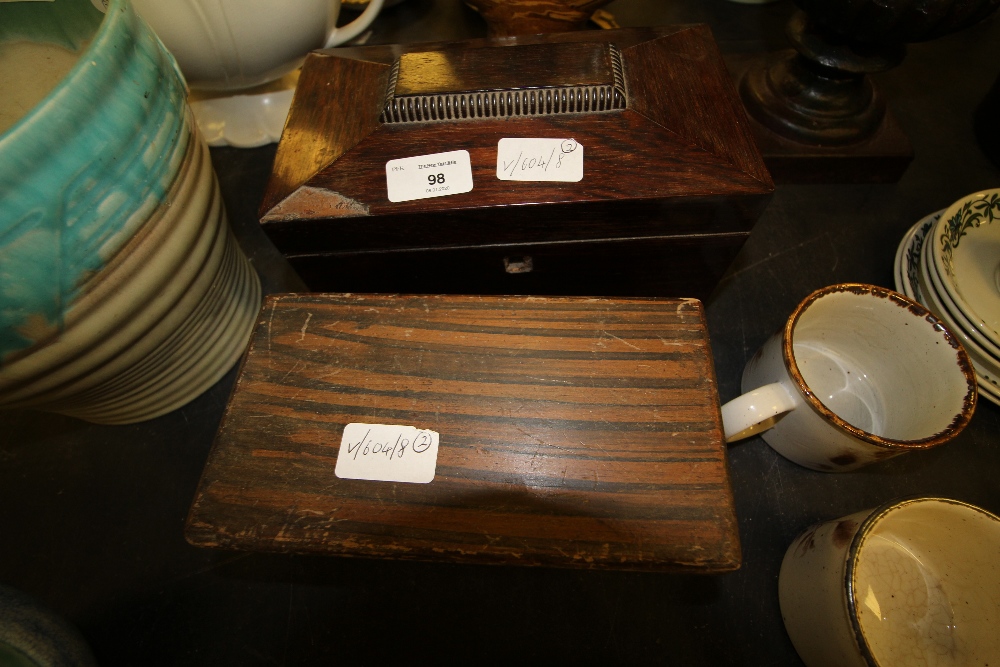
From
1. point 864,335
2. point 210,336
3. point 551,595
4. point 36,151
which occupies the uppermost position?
point 36,151

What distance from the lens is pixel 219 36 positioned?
68 centimetres

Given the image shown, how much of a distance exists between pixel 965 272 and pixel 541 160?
2.05ft

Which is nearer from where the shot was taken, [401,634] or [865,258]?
[401,634]

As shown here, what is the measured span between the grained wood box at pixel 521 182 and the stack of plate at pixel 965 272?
26 cm

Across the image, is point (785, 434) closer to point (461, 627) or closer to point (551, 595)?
point (551, 595)

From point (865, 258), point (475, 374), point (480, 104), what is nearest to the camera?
point (475, 374)

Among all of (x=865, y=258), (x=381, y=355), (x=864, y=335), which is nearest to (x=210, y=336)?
(x=381, y=355)

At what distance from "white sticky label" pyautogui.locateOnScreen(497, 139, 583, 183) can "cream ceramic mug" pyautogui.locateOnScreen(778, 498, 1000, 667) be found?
428 millimetres

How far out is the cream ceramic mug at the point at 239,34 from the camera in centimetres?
65

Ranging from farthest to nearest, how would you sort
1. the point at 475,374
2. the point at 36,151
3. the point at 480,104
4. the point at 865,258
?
1. the point at 865,258
2. the point at 480,104
3. the point at 475,374
4. the point at 36,151

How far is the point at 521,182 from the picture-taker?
56cm

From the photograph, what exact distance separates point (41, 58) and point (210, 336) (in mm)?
346

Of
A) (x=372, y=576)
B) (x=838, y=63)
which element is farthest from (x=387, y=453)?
(x=838, y=63)

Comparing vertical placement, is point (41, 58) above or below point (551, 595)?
above
